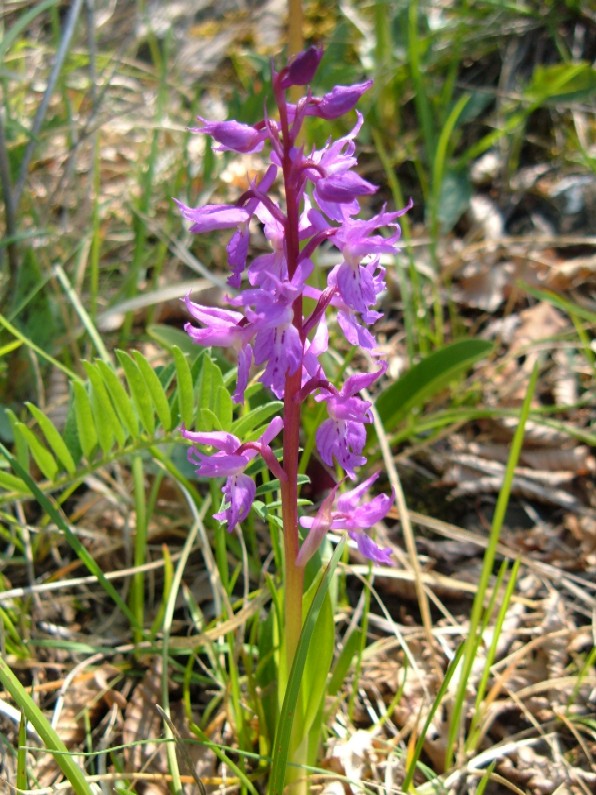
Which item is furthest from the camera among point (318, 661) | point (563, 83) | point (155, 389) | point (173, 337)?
point (563, 83)

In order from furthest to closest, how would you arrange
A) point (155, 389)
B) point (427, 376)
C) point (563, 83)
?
point (563, 83), point (427, 376), point (155, 389)

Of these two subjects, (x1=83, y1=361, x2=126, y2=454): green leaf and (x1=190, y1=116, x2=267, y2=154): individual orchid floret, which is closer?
(x1=190, y1=116, x2=267, y2=154): individual orchid floret

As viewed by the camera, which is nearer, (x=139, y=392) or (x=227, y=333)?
(x=227, y=333)

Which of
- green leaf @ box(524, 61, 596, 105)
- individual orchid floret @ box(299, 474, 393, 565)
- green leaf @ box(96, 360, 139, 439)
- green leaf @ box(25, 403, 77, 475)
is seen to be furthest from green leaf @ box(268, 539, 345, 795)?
green leaf @ box(524, 61, 596, 105)

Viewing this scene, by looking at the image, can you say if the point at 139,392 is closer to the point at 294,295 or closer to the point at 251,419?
the point at 251,419

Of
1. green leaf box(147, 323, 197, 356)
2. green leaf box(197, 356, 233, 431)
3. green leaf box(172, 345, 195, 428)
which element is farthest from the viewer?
green leaf box(147, 323, 197, 356)

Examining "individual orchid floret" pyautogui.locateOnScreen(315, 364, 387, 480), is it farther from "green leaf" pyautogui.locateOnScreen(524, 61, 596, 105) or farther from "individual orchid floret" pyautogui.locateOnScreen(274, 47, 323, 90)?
"green leaf" pyautogui.locateOnScreen(524, 61, 596, 105)

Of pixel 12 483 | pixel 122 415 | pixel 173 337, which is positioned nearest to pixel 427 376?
pixel 173 337
